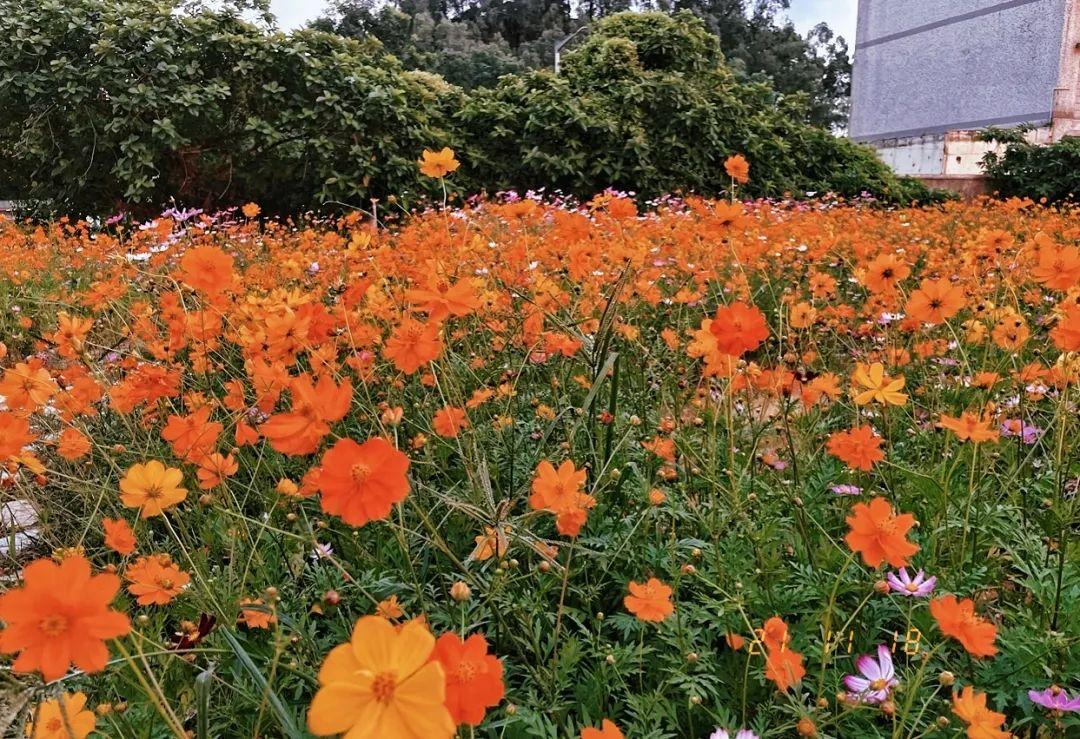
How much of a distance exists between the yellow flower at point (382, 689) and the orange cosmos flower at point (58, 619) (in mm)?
193

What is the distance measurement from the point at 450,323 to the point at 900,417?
4.10 feet

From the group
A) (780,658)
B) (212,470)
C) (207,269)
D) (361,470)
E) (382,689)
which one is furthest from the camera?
(207,269)

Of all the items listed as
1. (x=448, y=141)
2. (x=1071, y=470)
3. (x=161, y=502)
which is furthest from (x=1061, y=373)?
(x=448, y=141)

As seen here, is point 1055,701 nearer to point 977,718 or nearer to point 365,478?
point 977,718

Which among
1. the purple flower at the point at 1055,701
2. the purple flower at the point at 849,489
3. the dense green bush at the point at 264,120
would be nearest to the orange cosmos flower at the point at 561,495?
the purple flower at the point at 1055,701

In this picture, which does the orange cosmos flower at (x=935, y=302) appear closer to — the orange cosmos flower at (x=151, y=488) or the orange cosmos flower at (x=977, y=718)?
the orange cosmos flower at (x=977, y=718)

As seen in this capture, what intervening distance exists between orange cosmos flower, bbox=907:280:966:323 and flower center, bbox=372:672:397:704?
120 cm

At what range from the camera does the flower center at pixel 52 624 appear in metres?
0.53

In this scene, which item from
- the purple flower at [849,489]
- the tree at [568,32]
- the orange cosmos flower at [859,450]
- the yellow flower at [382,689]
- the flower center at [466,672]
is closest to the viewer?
the yellow flower at [382,689]

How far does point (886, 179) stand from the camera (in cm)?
909

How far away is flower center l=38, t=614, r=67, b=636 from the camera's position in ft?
1.75

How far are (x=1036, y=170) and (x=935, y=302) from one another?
1102 cm

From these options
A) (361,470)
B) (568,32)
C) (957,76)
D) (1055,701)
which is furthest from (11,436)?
(568,32)

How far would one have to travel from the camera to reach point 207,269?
1.28 m
